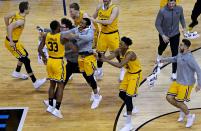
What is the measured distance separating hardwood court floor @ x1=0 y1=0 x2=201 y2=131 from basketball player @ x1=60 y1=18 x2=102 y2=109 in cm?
31

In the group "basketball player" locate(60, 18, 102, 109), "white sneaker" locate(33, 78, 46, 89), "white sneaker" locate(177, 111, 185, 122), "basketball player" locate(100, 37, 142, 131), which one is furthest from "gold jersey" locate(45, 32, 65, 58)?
"white sneaker" locate(177, 111, 185, 122)

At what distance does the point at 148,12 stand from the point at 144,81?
12.0 feet

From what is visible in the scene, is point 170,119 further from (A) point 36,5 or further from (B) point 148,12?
(A) point 36,5

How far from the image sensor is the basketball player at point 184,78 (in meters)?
6.27

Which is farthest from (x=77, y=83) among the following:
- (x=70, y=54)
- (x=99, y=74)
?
(x=70, y=54)

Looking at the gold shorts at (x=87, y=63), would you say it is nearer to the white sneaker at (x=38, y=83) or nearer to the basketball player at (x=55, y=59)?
the basketball player at (x=55, y=59)

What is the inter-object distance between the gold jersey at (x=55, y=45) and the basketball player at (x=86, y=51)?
0.68 feet

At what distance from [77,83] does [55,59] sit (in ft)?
4.59

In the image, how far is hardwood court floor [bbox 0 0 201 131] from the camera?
273 inches

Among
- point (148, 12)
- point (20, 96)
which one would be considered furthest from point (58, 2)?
point (20, 96)

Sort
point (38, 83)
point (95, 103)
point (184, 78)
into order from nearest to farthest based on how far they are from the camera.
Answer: point (184, 78) < point (95, 103) < point (38, 83)

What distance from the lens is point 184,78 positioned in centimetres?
636

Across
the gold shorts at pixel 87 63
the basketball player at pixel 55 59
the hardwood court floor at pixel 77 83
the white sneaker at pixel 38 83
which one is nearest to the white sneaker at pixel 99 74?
the hardwood court floor at pixel 77 83

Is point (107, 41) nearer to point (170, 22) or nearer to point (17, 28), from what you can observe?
point (170, 22)
